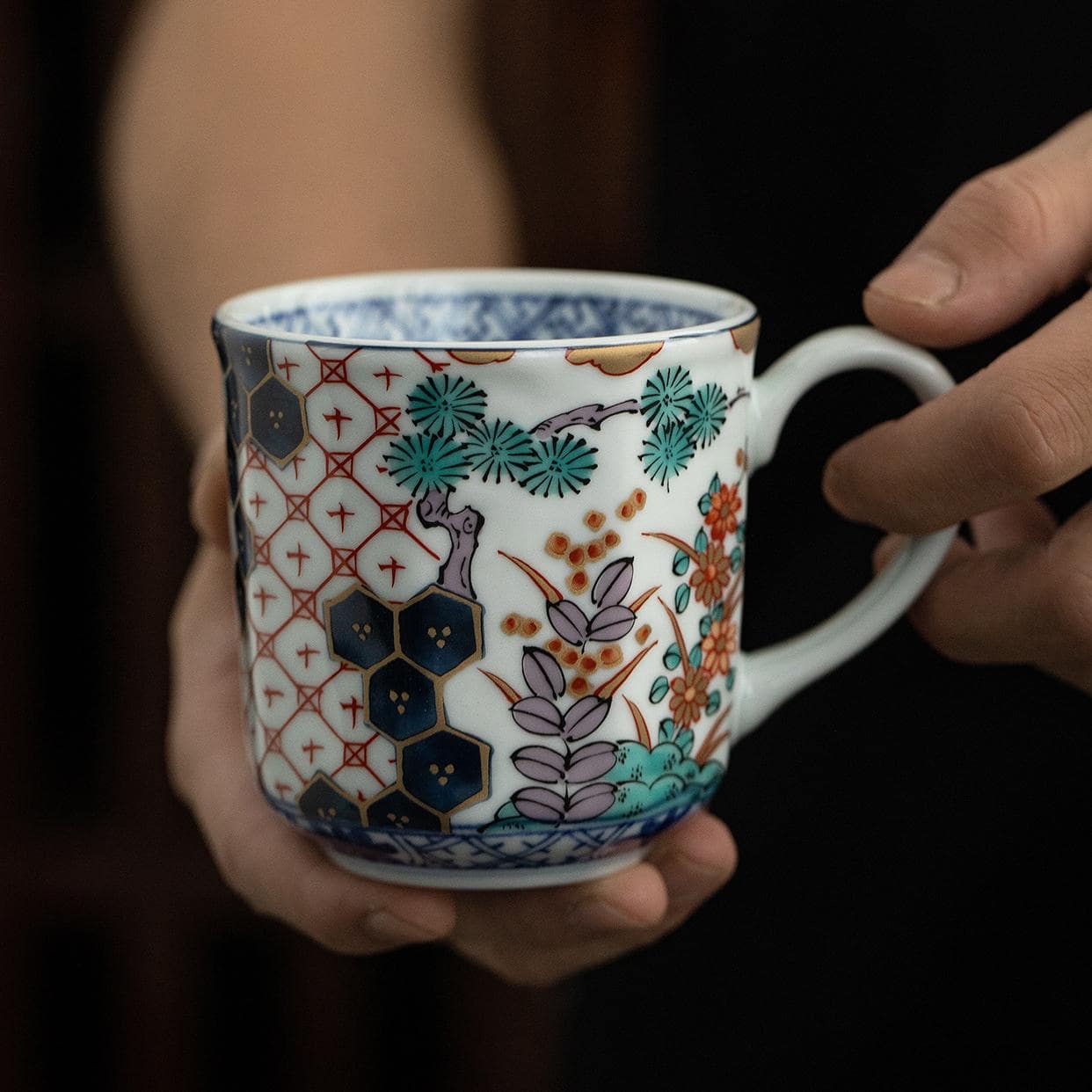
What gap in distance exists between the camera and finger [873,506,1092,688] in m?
0.65

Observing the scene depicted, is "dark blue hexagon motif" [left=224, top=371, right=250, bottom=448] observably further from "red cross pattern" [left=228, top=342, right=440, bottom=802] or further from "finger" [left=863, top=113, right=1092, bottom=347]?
"finger" [left=863, top=113, right=1092, bottom=347]

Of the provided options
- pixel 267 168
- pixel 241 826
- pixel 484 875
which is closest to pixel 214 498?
pixel 241 826

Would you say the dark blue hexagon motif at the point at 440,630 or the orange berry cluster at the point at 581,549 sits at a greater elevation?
the orange berry cluster at the point at 581,549

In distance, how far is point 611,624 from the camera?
58 cm

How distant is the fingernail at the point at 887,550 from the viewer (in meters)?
0.73

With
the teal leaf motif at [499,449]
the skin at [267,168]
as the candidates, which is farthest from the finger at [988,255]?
the skin at [267,168]

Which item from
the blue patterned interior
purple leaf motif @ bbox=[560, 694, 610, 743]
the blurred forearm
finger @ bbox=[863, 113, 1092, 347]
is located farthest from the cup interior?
the blurred forearm

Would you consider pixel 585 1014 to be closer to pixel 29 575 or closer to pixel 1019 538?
pixel 1019 538

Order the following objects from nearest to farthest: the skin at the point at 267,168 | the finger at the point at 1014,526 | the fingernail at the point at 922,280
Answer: the fingernail at the point at 922,280
the finger at the point at 1014,526
the skin at the point at 267,168

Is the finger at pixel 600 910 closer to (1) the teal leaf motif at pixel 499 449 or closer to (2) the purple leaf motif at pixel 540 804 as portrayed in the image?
(2) the purple leaf motif at pixel 540 804

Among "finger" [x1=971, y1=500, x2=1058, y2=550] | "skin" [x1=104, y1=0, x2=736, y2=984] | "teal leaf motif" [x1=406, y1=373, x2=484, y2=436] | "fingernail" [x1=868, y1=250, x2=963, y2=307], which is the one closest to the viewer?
"teal leaf motif" [x1=406, y1=373, x2=484, y2=436]

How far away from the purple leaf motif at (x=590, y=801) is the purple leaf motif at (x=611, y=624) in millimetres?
65

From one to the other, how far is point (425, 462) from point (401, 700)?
10 cm

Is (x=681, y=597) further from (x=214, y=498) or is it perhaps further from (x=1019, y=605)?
(x=214, y=498)
